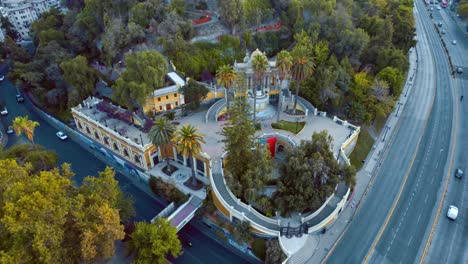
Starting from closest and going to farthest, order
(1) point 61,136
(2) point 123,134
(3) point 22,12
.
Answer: (2) point 123,134, (1) point 61,136, (3) point 22,12

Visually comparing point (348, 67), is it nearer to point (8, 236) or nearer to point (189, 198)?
point (189, 198)

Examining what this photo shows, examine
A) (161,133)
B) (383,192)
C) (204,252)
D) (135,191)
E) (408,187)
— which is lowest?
(204,252)

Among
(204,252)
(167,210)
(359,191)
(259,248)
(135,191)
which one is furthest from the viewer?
(135,191)

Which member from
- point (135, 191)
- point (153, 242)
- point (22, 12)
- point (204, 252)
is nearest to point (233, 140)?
point (153, 242)

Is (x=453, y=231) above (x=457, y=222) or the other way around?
the other way around

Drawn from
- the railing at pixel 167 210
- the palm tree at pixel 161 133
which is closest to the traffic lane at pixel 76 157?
the railing at pixel 167 210

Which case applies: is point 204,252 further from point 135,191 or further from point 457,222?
point 457,222

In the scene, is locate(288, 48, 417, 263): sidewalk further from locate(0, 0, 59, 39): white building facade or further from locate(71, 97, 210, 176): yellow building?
locate(0, 0, 59, 39): white building facade

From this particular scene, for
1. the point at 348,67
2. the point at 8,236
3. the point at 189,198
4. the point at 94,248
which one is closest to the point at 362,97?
the point at 348,67
